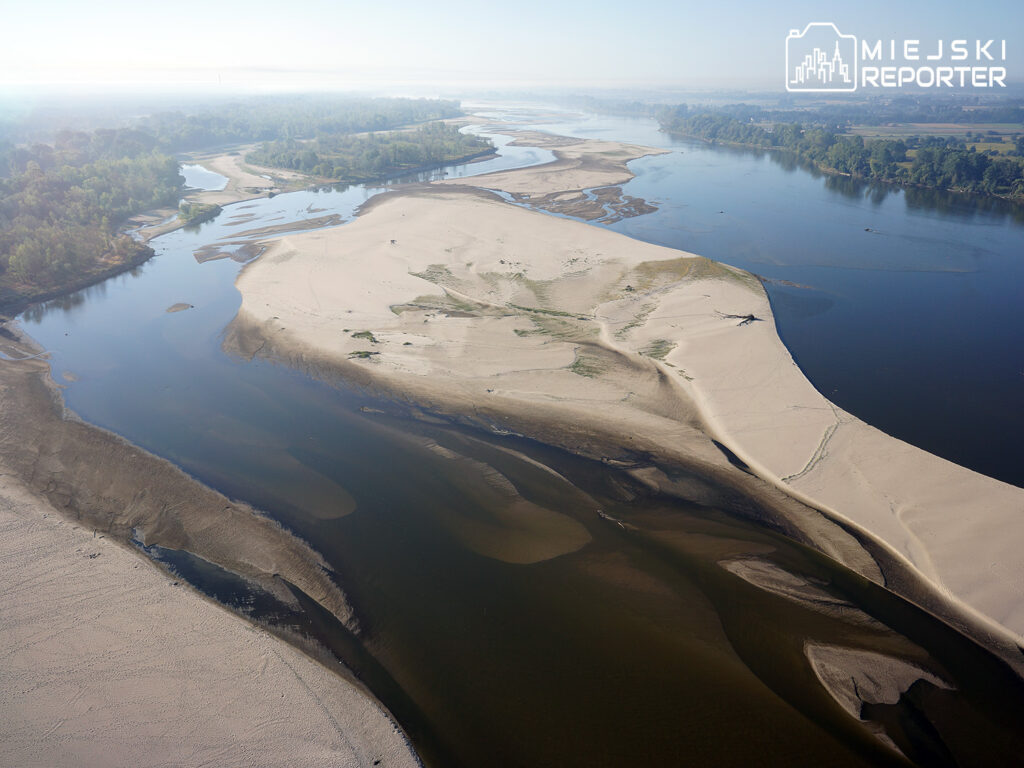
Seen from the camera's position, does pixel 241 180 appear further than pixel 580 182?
Yes

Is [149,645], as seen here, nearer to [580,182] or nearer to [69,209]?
[69,209]

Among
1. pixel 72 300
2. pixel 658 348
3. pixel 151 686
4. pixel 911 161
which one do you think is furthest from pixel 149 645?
pixel 911 161

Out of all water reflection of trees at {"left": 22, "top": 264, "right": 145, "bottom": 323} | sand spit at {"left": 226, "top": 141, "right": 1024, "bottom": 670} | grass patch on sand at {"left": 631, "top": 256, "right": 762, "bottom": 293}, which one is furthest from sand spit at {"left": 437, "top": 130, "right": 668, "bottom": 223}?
water reflection of trees at {"left": 22, "top": 264, "right": 145, "bottom": 323}

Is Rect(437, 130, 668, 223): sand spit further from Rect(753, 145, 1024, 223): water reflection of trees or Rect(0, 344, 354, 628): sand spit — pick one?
Rect(0, 344, 354, 628): sand spit

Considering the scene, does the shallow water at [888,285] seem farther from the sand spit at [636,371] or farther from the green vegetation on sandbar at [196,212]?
the green vegetation on sandbar at [196,212]

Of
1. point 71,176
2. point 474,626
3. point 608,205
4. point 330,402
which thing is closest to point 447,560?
point 474,626
